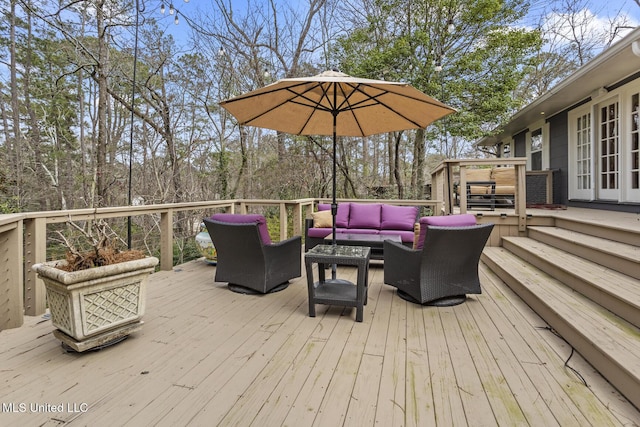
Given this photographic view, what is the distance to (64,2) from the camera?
23.8 feet

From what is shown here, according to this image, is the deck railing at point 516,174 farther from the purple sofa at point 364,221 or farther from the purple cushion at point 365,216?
the purple cushion at point 365,216

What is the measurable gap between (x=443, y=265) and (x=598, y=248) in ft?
5.16

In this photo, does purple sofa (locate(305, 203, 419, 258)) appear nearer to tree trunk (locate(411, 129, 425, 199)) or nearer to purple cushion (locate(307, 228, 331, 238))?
purple cushion (locate(307, 228, 331, 238))

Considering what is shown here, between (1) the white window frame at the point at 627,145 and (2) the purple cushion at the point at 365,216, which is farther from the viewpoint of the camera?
(2) the purple cushion at the point at 365,216

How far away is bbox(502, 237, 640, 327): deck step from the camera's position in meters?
2.17

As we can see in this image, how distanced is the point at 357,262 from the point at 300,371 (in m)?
1.06

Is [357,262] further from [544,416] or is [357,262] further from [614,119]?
[614,119]

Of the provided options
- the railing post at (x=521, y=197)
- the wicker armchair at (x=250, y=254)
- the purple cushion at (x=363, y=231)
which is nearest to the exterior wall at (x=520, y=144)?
the railing post at (x=521, y=197)

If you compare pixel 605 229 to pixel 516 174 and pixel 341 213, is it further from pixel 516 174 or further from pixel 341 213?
pixel 341 213

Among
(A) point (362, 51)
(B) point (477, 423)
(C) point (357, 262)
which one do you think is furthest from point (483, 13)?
(B) point (477, 423)

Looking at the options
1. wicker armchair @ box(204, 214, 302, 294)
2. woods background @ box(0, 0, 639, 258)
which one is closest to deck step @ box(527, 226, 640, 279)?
wicker armchair @ box(204, 214, 302, 294)

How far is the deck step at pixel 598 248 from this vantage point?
2660 mm

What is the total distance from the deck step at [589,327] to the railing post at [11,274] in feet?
13.0

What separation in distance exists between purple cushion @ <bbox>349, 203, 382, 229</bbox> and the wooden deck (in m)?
2.38
